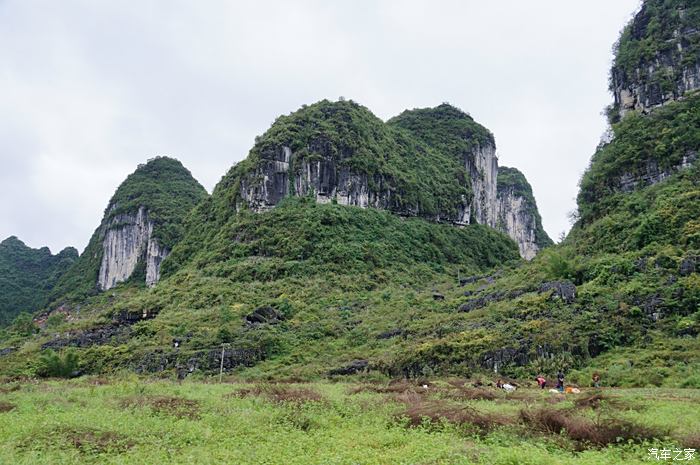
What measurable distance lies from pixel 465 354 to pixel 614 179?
25508 millimetres

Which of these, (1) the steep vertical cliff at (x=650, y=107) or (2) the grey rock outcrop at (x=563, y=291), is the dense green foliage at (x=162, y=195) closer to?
(1) the steep vertical cliff at (x=650, y=107)

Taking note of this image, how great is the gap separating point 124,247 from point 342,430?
91378 millimetres

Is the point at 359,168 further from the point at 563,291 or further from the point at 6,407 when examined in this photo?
the point at 6,407

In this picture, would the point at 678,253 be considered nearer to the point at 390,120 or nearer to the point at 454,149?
the point at 454,149

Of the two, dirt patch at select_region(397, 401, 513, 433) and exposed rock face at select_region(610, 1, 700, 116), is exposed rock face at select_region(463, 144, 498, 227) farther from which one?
dirt patch at select_region(397, 401, 513, 433)

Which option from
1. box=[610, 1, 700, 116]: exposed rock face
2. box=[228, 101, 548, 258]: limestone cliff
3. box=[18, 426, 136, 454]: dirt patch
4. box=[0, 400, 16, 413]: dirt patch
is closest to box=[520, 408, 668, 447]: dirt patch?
box=[18, 426, 136, 454]: dirt patch

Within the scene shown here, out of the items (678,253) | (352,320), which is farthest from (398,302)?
(678,253)

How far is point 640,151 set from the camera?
42969mm

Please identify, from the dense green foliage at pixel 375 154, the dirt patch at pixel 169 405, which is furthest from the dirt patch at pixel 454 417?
the dense green foliage at pixel 375 154

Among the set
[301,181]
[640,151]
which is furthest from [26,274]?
[640,151]

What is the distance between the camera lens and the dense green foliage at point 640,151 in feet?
134

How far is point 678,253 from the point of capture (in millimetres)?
30109

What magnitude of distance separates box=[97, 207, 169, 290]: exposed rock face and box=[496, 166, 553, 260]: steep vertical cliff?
71.7m

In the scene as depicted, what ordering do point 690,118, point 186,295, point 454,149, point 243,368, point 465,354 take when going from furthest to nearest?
point 454,149 → point 186,295 → point 690,118 → point 243,368 → point 465,354
